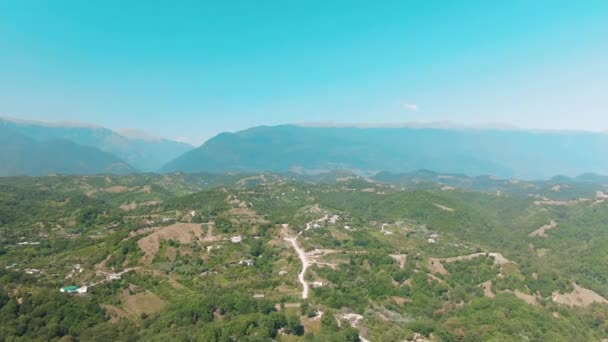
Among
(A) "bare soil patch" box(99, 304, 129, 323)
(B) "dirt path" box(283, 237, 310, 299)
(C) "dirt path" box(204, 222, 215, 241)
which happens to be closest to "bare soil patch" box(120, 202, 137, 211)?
(C) "dirt path" box(204, 222, 215, 241)

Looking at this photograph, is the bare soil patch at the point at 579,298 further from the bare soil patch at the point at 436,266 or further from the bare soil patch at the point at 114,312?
the bare soil patch at the point at 114,312

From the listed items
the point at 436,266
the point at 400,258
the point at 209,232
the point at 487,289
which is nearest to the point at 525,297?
the point at 487,289

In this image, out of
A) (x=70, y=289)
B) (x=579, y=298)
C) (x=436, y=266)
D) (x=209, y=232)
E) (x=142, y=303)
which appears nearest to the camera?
(x=142, y=303)

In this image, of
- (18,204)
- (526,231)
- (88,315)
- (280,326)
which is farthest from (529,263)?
(18,204)

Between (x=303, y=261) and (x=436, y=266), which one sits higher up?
(x=303, y=261)

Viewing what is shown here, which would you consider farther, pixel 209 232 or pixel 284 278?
pixel 209 232

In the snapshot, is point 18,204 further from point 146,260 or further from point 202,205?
point 146,260

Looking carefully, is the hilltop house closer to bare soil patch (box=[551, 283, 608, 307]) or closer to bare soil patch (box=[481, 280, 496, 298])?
bare soil patch (box=[481, 280, 496, 298])

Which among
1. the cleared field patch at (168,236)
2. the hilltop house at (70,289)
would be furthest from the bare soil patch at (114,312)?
the cleared field patch at (168,236)

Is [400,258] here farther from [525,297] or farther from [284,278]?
[284,278]

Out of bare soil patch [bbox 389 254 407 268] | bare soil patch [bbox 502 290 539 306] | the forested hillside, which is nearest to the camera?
the forested hillside

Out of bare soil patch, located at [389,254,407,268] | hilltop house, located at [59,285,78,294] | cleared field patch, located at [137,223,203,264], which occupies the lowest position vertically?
bare soil patch, located at [389,254,407,268]
